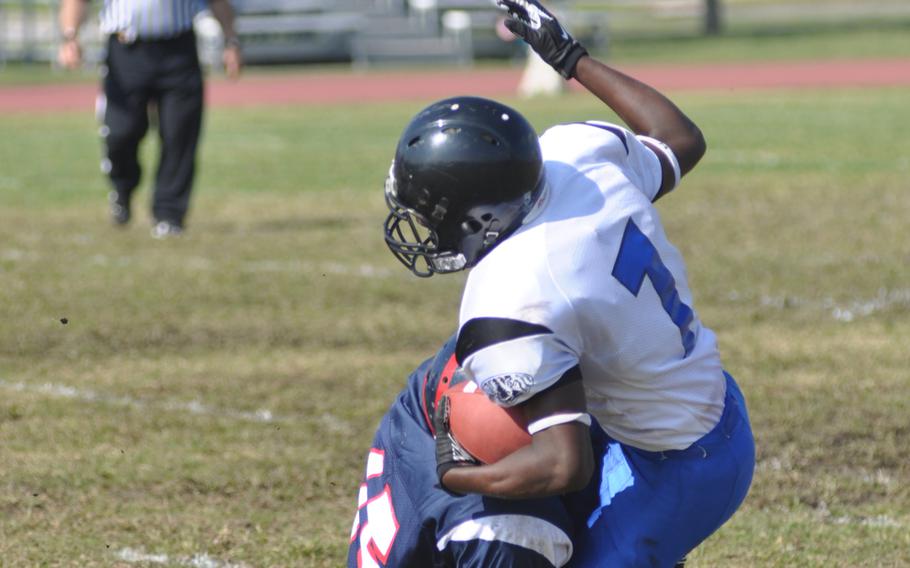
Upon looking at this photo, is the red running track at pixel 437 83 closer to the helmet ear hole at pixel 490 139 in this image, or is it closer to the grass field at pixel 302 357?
the grass field at pixel 302 357

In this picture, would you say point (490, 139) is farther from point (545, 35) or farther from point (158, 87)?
point (158, 87)

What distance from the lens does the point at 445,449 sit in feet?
11.2

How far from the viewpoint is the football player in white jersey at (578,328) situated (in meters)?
3.15

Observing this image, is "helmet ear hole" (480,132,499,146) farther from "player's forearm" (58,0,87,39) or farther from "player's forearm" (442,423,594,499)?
"player's forearm" (58,0,87,39)

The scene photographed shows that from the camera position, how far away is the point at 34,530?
456 cm

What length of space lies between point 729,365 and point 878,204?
178 inches

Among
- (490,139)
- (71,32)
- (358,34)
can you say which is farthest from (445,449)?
(358,34)

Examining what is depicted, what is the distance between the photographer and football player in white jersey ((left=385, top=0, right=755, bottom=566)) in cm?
315

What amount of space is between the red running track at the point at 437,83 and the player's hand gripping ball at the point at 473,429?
60.7 feet

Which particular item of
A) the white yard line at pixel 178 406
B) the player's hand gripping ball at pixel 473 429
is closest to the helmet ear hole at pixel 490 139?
the player's hand gripping ball at pixel 473 429

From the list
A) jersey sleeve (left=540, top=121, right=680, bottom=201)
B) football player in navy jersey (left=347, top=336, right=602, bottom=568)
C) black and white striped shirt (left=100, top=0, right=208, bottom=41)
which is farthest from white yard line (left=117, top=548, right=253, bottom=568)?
black and white striped shirt (left=100, top=0, right=208, bottom=41)

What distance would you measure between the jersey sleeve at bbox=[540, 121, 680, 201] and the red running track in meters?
18.1

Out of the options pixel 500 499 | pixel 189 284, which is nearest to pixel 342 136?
pixel 189 284

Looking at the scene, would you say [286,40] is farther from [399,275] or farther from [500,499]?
[500,499]
